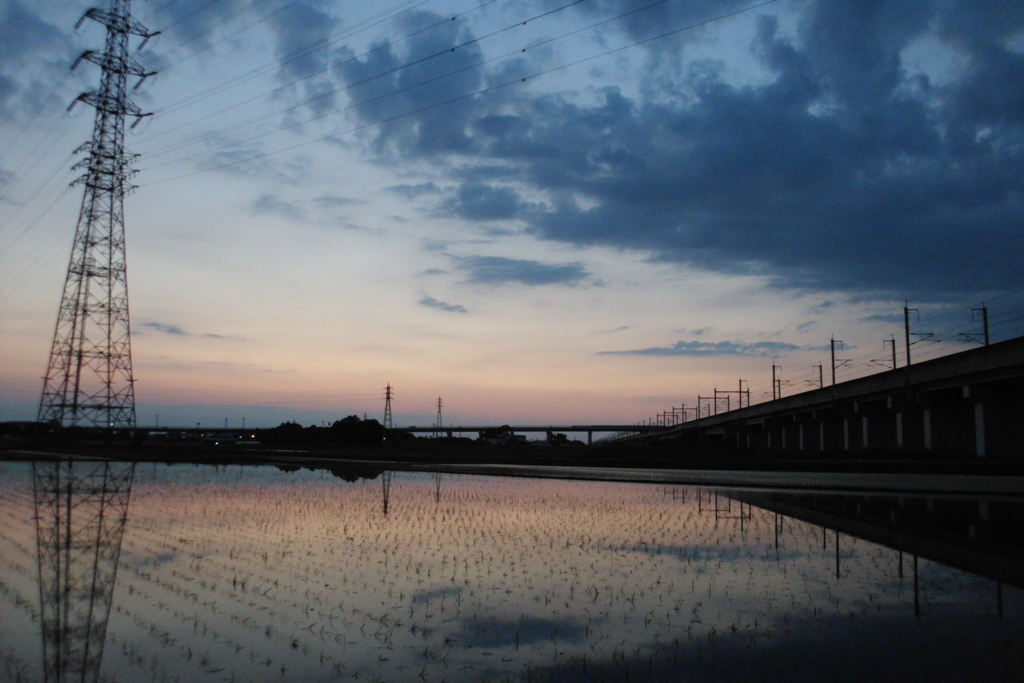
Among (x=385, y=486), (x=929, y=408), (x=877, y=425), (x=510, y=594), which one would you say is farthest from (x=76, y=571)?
(x=877, y=425)

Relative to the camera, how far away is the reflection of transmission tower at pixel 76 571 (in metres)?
9.38

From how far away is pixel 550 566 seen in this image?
15078 millimetres

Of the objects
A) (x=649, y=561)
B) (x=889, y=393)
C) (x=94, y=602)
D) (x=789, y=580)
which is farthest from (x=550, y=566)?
(x=889, y=393)

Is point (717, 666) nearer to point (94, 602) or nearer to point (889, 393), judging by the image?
point (94, 602)

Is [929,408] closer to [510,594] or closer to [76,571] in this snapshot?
[510,594]

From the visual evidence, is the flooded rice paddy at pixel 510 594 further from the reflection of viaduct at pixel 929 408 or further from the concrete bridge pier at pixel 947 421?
the concrete bridge pier at pixel 947 421

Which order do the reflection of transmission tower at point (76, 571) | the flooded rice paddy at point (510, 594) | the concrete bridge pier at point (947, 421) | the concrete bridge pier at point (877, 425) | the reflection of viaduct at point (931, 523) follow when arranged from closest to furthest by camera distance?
the flooded rice paddy at point (510, 594), the reflection of transmission tower at point (76, 571), the reflection of viaduct at point (931, 523), the concrete bridge pier at point (947, 421), the concrete bridge pier at point (877, 425)

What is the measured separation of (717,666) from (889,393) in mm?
66696

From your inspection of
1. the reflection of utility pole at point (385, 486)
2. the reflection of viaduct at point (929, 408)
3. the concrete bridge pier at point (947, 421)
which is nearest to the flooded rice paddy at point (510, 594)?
the reflection of utility pole at point (385, 486)

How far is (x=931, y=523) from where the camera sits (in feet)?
70.1

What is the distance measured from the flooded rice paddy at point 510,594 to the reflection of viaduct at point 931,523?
0.13 m

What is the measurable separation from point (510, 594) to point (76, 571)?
9002mm

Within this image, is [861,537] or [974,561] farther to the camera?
[861,537]

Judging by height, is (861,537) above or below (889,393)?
below
